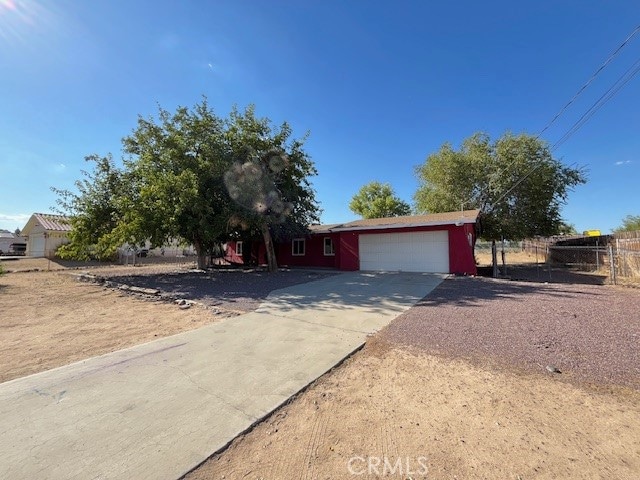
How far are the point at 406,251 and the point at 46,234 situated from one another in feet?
91.4

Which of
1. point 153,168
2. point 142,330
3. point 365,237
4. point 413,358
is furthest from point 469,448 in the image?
point 153,168

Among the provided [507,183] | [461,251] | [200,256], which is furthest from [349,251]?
[507,183]

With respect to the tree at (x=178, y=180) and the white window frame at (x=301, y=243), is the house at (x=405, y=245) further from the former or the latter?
the tree at (x=178, y=180)

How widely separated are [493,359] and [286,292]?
6.52 m

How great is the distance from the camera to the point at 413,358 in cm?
402

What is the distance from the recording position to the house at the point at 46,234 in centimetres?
A: 2342

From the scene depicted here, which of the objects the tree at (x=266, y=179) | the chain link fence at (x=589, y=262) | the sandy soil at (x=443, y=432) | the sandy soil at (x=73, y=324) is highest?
→ the tree at (x=266, y=179)

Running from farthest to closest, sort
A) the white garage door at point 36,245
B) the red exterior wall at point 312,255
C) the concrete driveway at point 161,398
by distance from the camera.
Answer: the white garage door at point 36,245 → the red exterior wall at point 312,255 → the concrete driveway at point 161,398

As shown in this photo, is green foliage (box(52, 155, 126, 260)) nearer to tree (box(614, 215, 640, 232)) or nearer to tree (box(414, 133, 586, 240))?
tree (box(414, 133, 586, 240))

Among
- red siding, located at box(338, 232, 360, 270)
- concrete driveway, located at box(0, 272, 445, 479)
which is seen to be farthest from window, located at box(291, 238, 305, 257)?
concrete driveway, located at box(0, 272, 445, 479)

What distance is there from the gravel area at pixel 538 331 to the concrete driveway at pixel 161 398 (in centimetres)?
120

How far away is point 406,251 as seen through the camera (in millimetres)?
14578

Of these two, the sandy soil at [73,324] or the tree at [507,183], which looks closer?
the sandy soil at [73,324]

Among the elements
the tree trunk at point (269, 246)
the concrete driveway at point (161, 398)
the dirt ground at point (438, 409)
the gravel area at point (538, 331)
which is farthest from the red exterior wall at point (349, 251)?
the concrete driveway at point (161, 398)
